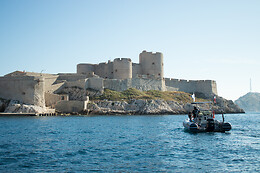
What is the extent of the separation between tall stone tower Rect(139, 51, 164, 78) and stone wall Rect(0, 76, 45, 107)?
26521mm

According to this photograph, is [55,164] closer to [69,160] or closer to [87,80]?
[69,160]

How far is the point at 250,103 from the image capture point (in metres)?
184

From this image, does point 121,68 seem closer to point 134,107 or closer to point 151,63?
point 151,63

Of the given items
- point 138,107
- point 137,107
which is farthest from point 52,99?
point 138,107

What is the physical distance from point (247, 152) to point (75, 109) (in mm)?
35478

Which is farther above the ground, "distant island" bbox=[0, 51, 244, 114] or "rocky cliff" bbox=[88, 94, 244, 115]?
"distant island" bbox=[0, 51, 244, 114]

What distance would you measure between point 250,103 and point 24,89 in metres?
169

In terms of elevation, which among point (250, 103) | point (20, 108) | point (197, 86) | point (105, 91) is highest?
point (197, 86)

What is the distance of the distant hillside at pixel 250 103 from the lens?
590 ft

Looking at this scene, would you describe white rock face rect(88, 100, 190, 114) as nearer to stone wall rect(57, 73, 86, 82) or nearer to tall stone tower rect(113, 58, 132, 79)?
stone wall rect(57, 73, 86, 82)

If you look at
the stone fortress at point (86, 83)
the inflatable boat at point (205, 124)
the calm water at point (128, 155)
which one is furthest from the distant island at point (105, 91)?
the inflatable boat at point (205, 124)

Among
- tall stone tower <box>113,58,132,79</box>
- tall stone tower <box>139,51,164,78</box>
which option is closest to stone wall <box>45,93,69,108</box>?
tall stone tower <box>113,58,132,79</box>

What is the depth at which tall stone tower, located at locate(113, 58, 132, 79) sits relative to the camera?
59.4 meters

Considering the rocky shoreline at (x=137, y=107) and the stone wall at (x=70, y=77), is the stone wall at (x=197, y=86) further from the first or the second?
the stone wall at (x=70, y=77)
